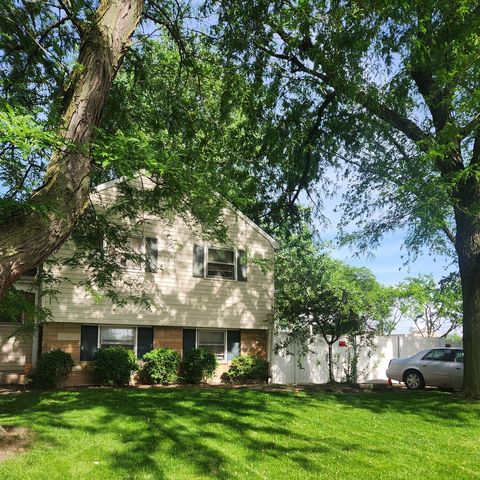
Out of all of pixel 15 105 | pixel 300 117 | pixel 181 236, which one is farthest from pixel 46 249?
pixel 181 236

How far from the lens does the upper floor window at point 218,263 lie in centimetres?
1898

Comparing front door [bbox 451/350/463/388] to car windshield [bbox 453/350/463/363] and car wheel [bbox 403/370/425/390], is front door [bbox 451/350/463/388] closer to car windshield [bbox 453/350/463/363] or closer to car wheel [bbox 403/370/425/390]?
car windshield [bbox 453/350/463/363]

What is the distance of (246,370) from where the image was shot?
1852 centimetres

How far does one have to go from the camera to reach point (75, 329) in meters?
16.6

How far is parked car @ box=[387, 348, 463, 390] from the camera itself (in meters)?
16.7

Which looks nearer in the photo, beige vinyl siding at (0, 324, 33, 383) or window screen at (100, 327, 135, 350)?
beige vinyl siding at (0, 324, 33, 383)

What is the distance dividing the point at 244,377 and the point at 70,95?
1387 centimetres

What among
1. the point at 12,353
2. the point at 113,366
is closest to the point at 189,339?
the point at 113,366

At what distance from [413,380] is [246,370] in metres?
5.75

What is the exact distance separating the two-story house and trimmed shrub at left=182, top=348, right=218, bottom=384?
Result: 89 centimetres

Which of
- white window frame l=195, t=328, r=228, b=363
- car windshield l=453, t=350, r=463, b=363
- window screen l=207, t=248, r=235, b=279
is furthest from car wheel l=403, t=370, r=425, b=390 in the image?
window screen l=207, t=248, r=235, b=279

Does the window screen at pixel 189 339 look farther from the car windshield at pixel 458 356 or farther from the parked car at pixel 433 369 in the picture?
the car windshield at pixel 458 356

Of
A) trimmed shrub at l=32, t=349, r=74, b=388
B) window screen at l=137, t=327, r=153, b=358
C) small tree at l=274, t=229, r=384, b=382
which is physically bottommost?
trimmed shrub at l=32, t=349, r=74, b=388

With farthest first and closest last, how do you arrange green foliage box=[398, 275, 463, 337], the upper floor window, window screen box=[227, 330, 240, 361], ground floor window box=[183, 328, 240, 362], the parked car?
1. green foliage box=[398, 275, 463, 337]
2. window screen box=[227, 330, 240, 361]
3. the upper floor window
4. ground floor window box=[183, 328, 240, 362]
5. the parked car
